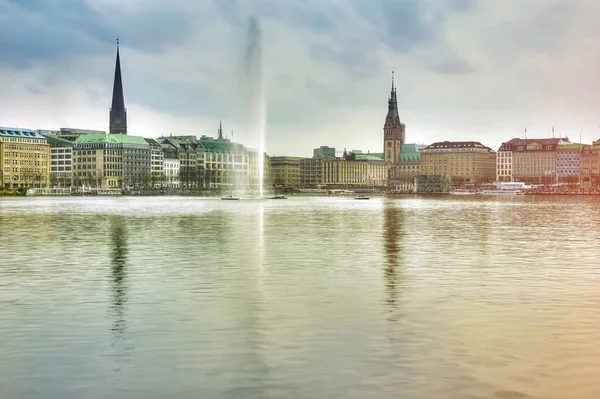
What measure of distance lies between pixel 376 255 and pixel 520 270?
7.19m

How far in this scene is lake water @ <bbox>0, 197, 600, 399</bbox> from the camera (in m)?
12.3

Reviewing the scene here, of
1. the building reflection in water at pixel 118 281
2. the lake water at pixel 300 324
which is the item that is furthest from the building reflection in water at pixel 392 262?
the building reflection in water at pixel 118 281

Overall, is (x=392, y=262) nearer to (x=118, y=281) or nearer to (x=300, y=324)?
(x=118, y=281)

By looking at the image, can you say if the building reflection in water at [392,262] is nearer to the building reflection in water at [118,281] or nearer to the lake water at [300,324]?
the lake water at [300,324]

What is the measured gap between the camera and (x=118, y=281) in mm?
23875

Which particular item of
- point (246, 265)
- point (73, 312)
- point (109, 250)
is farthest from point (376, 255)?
point (73, 312)

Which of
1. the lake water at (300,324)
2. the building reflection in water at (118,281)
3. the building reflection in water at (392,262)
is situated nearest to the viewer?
the lake water at (300,324)

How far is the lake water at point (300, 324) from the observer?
12328mm

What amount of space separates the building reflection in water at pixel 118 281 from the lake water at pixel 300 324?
0.08 m

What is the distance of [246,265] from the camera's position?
93.9 ft

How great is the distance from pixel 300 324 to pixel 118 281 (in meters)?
9.05

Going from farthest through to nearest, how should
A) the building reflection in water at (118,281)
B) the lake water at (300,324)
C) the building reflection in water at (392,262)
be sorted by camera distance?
1. the building reflection in water at (392,262)
2. the building reflection in water at (118,281)
3. the lake water at (300,324)

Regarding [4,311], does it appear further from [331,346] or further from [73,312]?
[331,346]

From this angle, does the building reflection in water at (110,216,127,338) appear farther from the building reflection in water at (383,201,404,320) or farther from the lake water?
the building reflection in water at (383,201,404,320)
